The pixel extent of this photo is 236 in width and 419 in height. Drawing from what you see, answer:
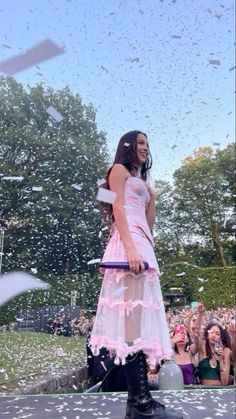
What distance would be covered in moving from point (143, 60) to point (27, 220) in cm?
98

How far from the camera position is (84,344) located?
1.90m

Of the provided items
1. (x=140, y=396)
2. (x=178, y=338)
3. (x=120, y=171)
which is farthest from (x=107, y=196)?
(x=178, y=338)

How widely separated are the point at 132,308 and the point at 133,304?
11mm

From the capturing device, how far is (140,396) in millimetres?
1119

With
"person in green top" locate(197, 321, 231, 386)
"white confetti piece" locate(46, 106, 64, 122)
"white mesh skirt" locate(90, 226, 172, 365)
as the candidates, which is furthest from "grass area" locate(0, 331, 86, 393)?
"white confetti piece" locate(46, 106, 64, 122)

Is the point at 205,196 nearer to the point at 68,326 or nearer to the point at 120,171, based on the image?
the point at 68,326

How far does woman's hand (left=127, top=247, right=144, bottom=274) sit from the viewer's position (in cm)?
115

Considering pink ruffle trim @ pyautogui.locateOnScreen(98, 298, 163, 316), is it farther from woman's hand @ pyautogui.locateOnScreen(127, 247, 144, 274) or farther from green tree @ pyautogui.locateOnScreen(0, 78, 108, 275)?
green tree @ pyautogui.locateOnScreen(0, 78, 108, 275)

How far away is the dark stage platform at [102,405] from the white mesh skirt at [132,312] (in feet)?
0.88

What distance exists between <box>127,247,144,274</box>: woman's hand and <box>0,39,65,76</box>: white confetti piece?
2.92 feet

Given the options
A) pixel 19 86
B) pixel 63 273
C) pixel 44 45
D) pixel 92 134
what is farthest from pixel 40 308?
pixel 44 45

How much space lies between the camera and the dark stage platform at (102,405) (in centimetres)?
131

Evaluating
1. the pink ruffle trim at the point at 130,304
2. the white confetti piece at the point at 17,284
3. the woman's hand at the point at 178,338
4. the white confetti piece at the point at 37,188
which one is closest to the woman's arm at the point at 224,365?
the woman's hand at the point at 178,338

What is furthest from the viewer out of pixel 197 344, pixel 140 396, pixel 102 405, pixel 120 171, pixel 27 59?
pixel 197 344
